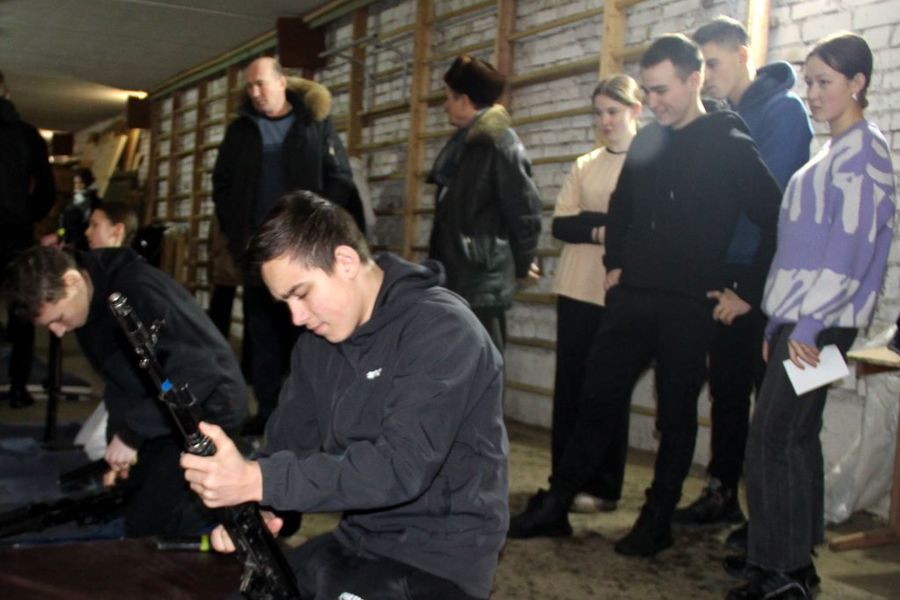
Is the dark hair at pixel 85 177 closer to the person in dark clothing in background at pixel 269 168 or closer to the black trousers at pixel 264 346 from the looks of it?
the person in dark clothing in background at pixel 269 168

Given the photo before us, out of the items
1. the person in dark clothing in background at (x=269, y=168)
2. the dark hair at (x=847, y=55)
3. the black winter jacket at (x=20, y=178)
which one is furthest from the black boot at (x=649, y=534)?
the black winter jacket at (x=20, y=178)

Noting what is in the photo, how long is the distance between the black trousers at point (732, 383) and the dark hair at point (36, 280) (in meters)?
Result: 1.87

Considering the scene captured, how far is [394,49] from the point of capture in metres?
6.36

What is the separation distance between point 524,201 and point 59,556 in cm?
182

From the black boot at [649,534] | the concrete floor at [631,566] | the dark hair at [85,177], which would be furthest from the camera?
the dark hair at [85,177]

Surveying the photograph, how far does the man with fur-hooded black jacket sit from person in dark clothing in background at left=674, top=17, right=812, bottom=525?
702 mm

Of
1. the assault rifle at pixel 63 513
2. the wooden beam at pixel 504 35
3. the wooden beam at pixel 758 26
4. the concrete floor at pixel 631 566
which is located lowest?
the concrete floor at pixel 631 566

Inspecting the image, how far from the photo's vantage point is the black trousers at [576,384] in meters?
3.20

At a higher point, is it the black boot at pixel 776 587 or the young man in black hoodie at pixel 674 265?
the young man in black hoodie at pixel 674 265

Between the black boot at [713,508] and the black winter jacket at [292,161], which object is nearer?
the black boot at [713,508]

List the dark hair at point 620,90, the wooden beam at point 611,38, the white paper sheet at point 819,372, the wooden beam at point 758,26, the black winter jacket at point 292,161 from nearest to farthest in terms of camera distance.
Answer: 1. the white paper sheet at point 819,372
2. the dark hair at point 620,90
3. the wooden beam at point 758,26
4. the black winter jacket at point 292,161
5. the wooden beam at point 611,38

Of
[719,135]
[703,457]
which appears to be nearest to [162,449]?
[719,135]

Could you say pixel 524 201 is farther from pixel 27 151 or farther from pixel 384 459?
pixel 27 151

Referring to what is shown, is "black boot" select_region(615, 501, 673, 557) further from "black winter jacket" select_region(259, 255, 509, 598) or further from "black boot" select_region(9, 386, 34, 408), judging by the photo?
"black boot" select_region(9, 386, 34, 408)
